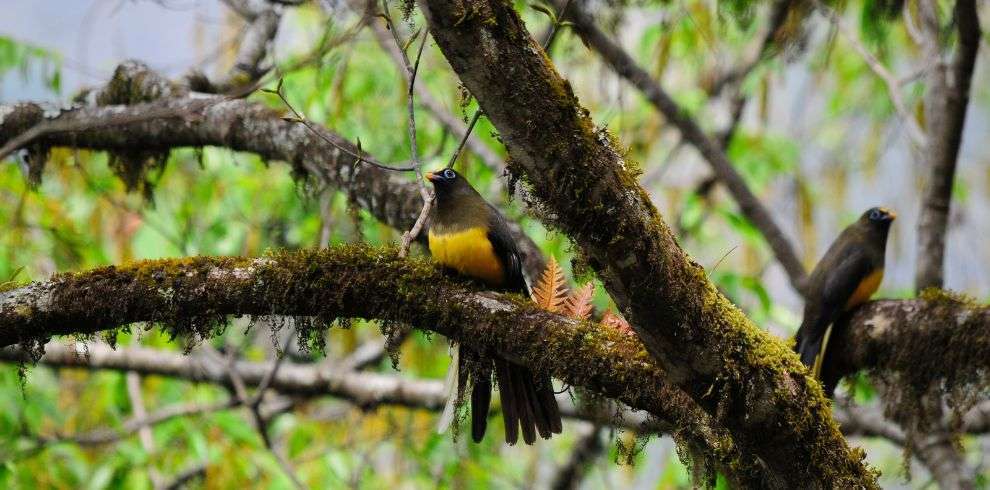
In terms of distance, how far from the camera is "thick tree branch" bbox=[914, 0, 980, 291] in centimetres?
565

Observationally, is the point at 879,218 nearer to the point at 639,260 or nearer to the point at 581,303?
the point at 581,303

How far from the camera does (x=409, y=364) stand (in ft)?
27.3

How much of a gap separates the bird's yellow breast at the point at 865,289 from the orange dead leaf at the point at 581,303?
2.20 metres

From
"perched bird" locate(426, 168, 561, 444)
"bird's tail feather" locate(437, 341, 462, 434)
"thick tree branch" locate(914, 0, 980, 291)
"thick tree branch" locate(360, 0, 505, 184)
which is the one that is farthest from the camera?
"thick tree branch" locate(360, 0, 505, 184)

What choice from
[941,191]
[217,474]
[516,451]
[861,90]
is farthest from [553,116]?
[516,451]

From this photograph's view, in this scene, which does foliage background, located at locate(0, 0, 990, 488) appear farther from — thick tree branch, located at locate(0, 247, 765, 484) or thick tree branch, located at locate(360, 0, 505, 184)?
thick tree branch, located at locate(0, 247, 765, 484)

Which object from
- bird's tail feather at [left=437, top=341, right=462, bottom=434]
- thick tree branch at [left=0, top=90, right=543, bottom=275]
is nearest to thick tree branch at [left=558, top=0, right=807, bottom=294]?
thick tree branch at [left=0, top=90, right=543, bottom=275]

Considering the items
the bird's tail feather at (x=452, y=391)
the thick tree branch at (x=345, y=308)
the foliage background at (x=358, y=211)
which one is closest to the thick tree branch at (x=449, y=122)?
the foliage background at (x=358, y=211)

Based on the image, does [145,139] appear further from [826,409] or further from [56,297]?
[826,409]

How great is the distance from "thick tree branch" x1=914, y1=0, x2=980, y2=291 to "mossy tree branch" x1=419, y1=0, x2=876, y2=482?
3.00 metres

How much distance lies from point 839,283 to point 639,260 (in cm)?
288

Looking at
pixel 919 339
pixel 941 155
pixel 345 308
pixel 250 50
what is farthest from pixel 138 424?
pixel 941 155

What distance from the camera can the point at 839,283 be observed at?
523 centimetres

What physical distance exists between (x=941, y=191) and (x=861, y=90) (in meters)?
3.97
